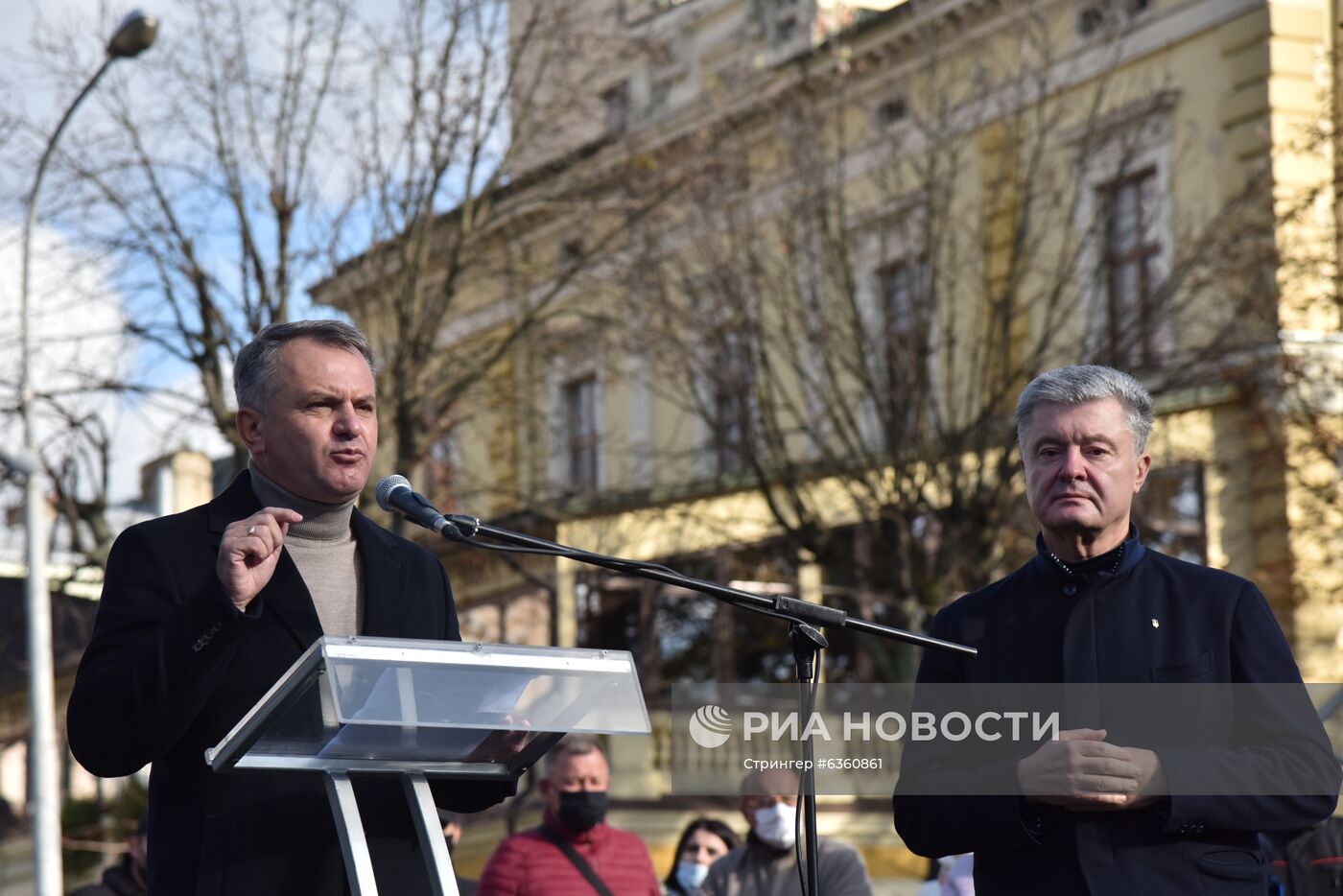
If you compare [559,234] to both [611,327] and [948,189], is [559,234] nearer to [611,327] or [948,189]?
[611,327]

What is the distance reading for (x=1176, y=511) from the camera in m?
21.4

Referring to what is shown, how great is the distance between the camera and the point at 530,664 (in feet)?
11.1

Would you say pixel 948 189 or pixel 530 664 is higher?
pixel 948 189

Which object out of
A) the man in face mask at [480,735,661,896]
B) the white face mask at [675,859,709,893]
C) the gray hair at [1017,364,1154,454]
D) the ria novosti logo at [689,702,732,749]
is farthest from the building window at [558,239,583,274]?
the gray hair at [1017,364,1154,454]

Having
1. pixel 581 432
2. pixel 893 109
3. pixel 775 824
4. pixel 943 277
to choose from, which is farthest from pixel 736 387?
pixel 775 824

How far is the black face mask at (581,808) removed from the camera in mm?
8781

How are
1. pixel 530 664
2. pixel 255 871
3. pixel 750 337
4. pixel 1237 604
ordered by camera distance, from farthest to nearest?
pixel 750 337 < pixel 1237 604 < pixel 255 871 < pixel 530 664

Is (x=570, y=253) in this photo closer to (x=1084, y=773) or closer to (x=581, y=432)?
(x=581, y=432)

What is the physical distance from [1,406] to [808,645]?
54.2 feet

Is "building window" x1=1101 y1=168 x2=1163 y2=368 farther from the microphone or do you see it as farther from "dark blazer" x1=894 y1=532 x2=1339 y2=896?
the microphone

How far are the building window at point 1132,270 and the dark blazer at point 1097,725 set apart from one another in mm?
15210

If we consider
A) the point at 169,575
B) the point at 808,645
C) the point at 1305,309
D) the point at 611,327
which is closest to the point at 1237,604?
the point at 808,645

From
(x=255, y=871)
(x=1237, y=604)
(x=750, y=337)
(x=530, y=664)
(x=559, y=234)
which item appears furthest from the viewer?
(x=559, y=234)

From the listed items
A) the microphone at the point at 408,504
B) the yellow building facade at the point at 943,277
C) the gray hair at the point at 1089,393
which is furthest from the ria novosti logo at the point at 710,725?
the yellow building facade at the point at 943,277
